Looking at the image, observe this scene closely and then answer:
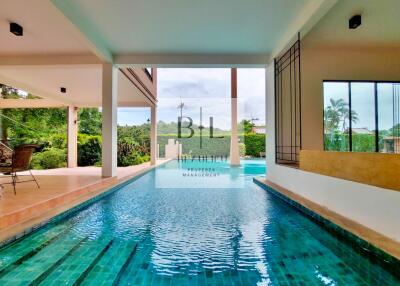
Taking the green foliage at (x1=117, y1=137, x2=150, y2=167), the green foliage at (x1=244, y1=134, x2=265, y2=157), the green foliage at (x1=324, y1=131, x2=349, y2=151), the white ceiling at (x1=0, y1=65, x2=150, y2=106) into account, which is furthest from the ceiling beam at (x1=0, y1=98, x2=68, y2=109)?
the green foliage at (x1=244, y1=134, x2=265, y2=157)

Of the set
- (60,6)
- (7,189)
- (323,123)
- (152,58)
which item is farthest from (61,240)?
(323,123)

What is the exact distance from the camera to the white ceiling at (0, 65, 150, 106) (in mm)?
6851

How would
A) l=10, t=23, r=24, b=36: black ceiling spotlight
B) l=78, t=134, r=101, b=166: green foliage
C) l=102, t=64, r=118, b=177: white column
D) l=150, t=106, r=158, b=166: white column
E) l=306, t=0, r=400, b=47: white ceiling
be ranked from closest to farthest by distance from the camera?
l=306, t=0, r=400, b=47: white ceiling, l=10, t=23, r=24, b=36: black ceiling spotlight, l=102, t=64, r=118, b=177: white column, l=150, t=106, r=158, b=166: white column, l=78, t=134, r=101, b=166: green foliage

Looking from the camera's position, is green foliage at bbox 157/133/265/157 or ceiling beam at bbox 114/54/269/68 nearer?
ceiling beam at bbox 114/54/269/68

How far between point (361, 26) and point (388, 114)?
9.49ft

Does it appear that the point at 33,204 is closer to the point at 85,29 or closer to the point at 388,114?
the point at 85,29

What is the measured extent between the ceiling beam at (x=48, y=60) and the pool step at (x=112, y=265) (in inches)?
199

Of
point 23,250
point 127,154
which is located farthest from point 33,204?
point 127,154

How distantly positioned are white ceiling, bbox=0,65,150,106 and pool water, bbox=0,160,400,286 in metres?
4.51

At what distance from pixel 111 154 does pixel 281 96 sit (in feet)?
14.9

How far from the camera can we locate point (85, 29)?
16.2ft

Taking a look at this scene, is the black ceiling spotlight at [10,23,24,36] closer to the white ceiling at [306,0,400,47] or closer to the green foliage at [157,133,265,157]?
the white ceiling at [306,0,400,47]

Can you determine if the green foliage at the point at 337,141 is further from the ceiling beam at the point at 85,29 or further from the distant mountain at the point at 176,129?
the distant mountain at the point at 176,129

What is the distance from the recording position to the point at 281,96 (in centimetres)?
675
